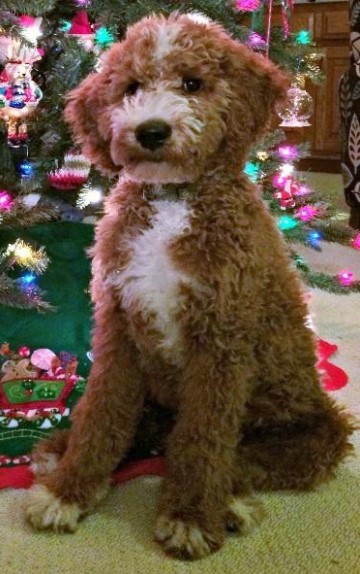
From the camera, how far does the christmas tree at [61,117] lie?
5.09 ft

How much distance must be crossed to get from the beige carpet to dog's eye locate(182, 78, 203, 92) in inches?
27.3

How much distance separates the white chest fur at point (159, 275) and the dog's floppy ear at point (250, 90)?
0.16 m

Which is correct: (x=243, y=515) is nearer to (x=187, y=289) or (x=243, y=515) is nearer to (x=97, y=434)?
(x=97, y=434)

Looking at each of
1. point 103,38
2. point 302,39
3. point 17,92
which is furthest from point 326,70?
point 17,92

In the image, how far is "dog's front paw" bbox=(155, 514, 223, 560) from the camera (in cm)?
103

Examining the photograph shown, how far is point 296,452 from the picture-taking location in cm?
118

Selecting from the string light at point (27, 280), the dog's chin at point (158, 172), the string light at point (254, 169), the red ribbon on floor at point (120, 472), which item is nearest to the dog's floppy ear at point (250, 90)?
the dog's chin at point (158, 172)

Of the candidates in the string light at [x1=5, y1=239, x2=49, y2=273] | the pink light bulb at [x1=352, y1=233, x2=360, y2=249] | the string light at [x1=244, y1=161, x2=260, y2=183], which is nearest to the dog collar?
the string light at [x1=5, y1=239, x2=49, y2=273]

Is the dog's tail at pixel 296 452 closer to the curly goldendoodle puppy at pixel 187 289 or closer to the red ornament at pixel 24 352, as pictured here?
the curly goldendoodle puppy at pixel 187 289

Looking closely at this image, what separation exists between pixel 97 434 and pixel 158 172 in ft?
1.45

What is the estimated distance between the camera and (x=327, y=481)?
123 centimetres

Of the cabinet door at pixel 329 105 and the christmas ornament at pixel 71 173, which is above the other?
the christmas ornament at pixel 71 173

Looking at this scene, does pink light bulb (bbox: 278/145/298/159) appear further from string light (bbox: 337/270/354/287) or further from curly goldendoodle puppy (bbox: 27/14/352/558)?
curly goldendoodle puppy (bbox: 27/14/352/558)

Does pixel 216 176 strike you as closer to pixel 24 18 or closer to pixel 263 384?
pixel 263 384
